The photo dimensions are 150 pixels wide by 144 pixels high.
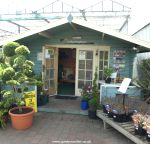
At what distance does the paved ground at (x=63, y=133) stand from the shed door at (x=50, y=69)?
2033 mm

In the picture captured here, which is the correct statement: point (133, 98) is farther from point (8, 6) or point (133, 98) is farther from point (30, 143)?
point (8, 6)

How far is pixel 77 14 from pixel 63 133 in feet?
24.9

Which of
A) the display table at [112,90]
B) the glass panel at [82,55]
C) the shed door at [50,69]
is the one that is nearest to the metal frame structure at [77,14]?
the glass panel at [82,55]

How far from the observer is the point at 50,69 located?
7.91 meters

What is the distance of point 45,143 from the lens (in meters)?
4.46

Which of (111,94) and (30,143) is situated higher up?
(111,94)

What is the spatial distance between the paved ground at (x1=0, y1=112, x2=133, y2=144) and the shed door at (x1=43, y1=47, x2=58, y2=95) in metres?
2.03

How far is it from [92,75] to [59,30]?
6.52 ft

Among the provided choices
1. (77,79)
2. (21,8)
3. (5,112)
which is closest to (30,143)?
(5,112)

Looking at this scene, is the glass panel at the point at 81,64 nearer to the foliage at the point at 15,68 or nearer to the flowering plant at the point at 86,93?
the flowering plant at the point at 86,93

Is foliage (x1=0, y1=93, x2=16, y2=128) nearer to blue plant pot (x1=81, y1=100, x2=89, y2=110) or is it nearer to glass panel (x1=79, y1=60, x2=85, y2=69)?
blue plant pot (x1=81, y1=100, x2=89, y2=110)

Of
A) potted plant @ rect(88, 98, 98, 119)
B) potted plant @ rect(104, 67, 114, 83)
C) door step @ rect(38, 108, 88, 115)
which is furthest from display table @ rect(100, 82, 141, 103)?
door step @ rect(38, 108, 88, 115)

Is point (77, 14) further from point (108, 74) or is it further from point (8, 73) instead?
point (8, 73)

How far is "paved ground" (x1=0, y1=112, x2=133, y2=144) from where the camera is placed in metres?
4.58
